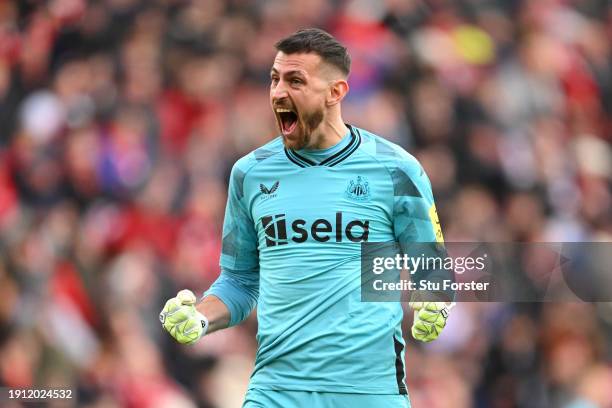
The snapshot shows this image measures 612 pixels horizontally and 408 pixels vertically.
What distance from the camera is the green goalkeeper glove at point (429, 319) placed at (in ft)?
13.4

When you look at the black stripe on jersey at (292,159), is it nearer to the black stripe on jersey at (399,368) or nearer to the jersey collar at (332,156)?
the jersey collar at (332,156)

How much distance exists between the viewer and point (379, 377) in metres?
4.05

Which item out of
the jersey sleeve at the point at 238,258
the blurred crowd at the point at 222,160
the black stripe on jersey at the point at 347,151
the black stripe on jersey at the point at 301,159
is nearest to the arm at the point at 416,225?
the black stripe on jersey at the point at 347,151

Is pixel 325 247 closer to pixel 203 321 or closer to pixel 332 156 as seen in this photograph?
pixel 332 156

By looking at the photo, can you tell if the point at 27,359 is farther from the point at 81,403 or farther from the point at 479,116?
Result: the point at 479,116

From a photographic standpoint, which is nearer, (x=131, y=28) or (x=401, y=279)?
(x=401, y=279)

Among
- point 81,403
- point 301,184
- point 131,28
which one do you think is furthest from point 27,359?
point 301,184

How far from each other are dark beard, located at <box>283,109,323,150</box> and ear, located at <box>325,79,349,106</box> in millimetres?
73

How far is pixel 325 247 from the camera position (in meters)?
4.13

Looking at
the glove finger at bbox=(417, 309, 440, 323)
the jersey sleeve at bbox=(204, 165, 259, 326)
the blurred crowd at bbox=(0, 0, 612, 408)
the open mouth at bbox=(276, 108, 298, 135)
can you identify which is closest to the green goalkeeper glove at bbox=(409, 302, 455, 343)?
the glove finger at bbox=(417, 309, 440, 323)

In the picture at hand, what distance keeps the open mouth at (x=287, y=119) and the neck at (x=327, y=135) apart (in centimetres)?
10

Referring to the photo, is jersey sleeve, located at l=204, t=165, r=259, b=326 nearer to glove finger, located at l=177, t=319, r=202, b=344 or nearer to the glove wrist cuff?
the glove wrist cuff

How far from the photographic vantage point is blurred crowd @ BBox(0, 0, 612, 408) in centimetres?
790

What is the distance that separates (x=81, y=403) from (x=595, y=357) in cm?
387
